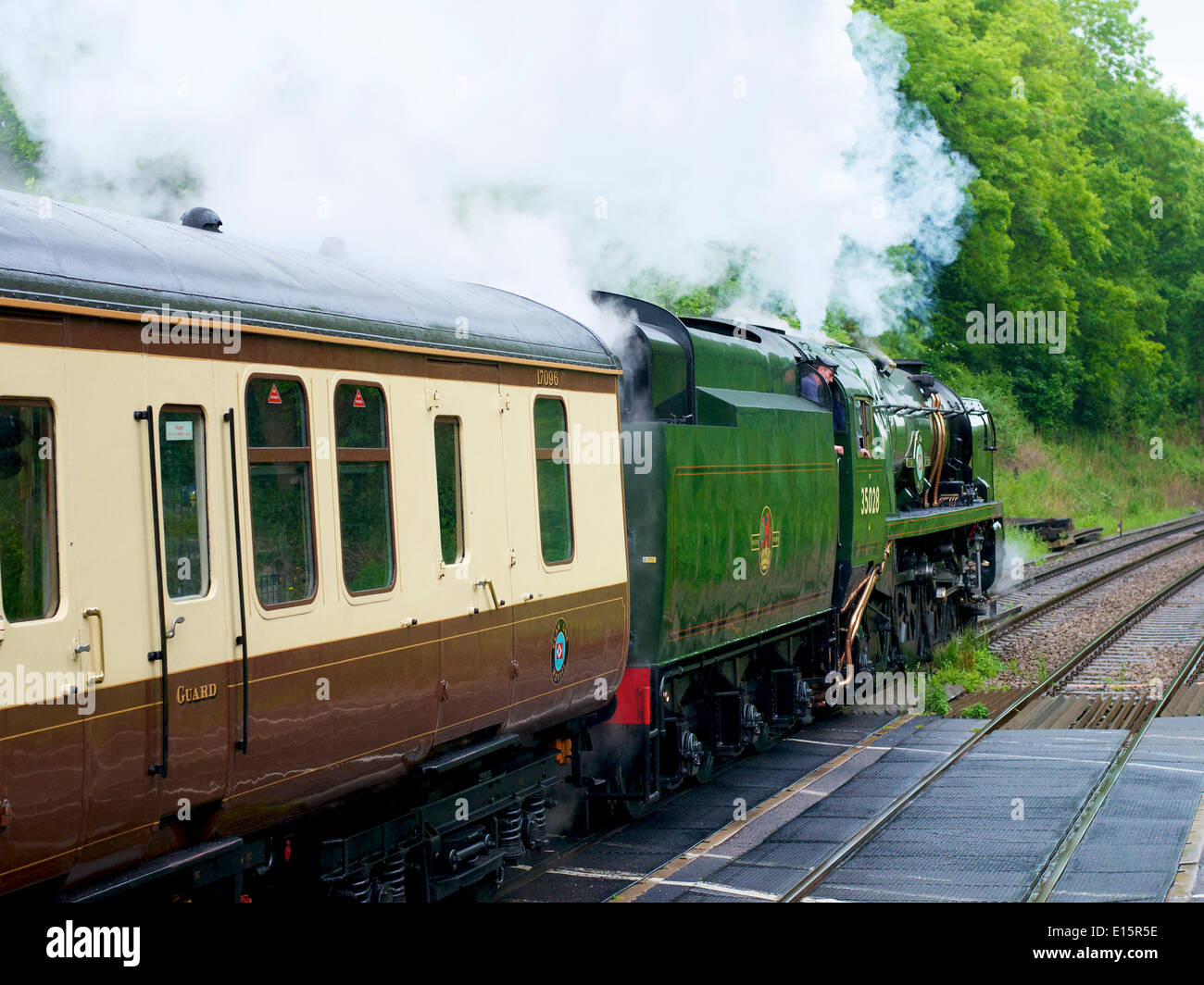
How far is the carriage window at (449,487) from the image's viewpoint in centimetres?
585

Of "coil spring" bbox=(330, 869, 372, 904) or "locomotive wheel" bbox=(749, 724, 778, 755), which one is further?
"locomotive wheel" bbox=(749, 724, 778, 755)

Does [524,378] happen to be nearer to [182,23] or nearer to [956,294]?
[182,23]

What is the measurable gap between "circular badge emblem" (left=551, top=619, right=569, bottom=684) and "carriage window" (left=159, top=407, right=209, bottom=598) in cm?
258

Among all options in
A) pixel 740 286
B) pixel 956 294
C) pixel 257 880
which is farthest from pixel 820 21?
pixel 956 294

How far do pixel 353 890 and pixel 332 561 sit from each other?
157cm

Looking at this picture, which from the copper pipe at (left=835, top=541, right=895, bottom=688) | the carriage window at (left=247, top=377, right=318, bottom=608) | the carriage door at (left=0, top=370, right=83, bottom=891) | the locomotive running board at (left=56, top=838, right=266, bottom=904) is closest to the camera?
the carriage door at (left=0, top=370, right=83, bottom=891)

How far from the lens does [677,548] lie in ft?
26.5

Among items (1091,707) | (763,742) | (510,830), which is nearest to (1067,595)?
(1091,707)

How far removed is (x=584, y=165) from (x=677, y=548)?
537 centimetres

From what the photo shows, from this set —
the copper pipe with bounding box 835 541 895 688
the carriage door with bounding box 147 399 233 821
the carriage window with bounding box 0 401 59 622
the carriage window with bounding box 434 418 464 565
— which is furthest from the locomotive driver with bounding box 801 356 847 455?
the carriage window with bounding box 0 401 59 622

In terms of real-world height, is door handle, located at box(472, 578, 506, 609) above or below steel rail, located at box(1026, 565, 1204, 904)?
above

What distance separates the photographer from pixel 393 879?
602 cm

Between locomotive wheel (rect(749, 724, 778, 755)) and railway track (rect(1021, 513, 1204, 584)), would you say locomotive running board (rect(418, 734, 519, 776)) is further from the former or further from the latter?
railway track (rect(1021, 513, 1204, 584))

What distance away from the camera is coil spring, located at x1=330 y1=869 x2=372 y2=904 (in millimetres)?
5660
